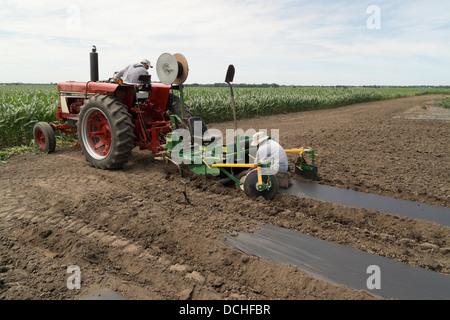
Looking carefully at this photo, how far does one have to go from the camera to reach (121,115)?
17.6 ft

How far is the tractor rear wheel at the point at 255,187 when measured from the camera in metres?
4.59

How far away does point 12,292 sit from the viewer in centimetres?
259

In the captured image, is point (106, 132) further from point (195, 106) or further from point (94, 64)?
point (195, 106)

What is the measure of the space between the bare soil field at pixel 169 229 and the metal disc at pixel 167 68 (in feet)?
5.14

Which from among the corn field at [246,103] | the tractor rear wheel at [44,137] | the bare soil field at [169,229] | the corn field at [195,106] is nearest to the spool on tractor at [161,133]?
the bare soil field at [169,229]

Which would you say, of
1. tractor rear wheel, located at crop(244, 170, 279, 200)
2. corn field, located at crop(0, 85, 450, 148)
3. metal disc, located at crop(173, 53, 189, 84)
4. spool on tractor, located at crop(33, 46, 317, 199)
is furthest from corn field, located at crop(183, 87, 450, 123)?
tractor rear wheel, located at crop(244, 170, 279, 200)

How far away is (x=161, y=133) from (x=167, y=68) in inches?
48.8

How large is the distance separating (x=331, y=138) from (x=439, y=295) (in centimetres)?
712

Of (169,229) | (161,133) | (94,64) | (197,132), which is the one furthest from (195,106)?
(169,229)

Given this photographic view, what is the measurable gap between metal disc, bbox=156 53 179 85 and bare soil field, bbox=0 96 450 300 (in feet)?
5.14

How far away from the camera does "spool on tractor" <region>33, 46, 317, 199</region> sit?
4.98 m

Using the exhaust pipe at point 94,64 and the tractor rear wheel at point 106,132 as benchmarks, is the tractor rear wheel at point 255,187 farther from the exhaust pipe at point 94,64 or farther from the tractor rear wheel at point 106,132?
the exhaust pipe at point 94,64

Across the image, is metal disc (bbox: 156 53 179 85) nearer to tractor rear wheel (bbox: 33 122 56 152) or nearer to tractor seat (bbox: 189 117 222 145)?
tractor seat (bbox: 189 117 222 145)
